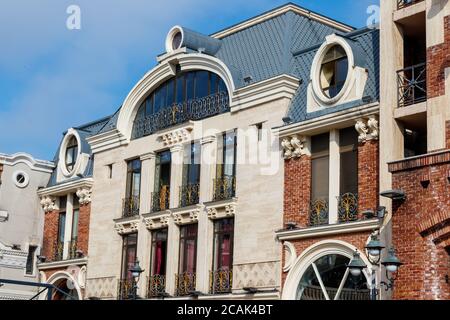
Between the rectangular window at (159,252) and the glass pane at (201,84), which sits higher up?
the glass pane at (201,84)

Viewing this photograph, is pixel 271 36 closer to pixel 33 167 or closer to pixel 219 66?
pixel 219 66

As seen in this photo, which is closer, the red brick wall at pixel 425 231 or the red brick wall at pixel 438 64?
the red brick wall at pixel 425 231

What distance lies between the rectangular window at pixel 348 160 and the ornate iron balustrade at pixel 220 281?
195 inches

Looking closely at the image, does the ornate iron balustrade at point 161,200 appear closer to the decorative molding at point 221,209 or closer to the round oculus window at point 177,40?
the decorative molding at point 221,209

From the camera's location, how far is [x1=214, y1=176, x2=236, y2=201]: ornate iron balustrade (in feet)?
91.5

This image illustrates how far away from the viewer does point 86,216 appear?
34156mm

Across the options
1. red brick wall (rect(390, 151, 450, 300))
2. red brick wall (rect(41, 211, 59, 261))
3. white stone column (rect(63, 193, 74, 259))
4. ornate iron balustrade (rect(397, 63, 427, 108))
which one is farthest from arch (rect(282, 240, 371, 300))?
red brick wall (rect(41, 211, 59, 261))

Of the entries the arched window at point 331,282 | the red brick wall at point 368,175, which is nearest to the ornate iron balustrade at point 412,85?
the red brick wall at point 368,175

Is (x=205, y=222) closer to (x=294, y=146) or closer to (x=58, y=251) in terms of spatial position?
(x=294, y=146)

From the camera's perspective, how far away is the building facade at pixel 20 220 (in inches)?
1410

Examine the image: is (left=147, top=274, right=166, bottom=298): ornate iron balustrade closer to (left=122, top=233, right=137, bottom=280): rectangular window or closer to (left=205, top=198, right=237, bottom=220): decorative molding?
(left=122, top=233, right=137, bottom=280): rectangular window

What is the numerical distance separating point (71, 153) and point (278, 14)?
37.6ft

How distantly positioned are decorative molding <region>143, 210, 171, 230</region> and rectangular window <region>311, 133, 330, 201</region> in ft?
20.7
